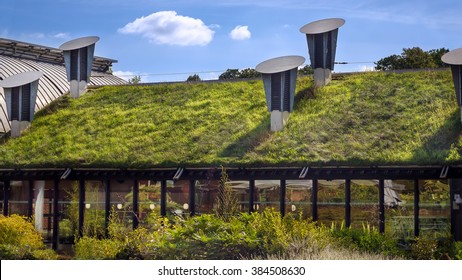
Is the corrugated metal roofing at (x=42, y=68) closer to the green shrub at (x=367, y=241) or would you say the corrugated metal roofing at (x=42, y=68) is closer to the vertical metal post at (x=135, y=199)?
the vertical metal post at (x=135, y=199)

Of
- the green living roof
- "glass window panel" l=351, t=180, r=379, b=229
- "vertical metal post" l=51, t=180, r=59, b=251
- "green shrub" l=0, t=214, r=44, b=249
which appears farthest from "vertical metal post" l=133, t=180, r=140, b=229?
"glass window panel" l=351, t=180, r=379, b=229

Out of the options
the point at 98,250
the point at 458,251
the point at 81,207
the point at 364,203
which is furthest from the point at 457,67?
the point at 81,207

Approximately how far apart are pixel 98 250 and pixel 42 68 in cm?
1879

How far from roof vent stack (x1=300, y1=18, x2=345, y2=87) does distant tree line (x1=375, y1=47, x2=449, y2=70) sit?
7184mm

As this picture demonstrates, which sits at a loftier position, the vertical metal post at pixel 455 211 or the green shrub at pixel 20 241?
the vertical metal post at pixel 455 211

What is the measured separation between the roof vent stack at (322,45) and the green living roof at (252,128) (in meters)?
0.55

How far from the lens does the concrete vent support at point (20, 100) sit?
3062 centimetres

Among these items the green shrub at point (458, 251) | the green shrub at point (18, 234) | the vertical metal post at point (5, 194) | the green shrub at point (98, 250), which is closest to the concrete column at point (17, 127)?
the vertical metal post at point (5, 194)

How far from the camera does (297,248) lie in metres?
19.1

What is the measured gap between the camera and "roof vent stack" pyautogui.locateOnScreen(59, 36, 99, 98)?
3319 cm

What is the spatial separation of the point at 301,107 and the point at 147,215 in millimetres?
6619

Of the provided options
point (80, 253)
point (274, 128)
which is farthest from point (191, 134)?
point (80, 253)

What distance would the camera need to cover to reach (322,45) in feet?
96.7
